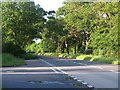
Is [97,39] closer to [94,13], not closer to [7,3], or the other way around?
[94,13]

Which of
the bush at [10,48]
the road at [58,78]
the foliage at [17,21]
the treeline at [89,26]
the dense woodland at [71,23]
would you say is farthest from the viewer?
the foliage at [17,21]

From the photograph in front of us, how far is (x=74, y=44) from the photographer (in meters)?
94.1

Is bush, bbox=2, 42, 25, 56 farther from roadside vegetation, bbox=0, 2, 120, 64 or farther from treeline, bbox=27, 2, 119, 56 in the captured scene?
treeline, bbox=27, 2, 119, 56

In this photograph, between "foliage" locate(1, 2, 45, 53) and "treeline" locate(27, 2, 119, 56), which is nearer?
"treeline" locate(27, 2, 119, 56)

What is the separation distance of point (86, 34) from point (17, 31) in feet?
74.4

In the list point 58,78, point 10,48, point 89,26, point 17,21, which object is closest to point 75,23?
point 89,26

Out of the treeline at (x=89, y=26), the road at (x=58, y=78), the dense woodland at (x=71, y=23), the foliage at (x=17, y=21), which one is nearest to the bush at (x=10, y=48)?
the dense woodland at (x=71, y=23)

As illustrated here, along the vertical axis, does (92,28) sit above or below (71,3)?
below

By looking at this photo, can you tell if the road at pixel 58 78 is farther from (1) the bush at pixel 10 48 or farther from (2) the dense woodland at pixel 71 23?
(1) the bush at pixel 10 48

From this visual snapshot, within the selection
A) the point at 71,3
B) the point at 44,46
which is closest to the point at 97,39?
the point at 71,3

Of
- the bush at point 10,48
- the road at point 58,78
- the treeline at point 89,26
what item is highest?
the treeline at point 89,26

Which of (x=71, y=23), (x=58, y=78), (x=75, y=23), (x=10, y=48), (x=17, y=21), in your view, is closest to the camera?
(x=58, y=78)

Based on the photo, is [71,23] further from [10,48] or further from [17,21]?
[10,48]

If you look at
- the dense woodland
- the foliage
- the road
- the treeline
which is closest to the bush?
the dense woodland
